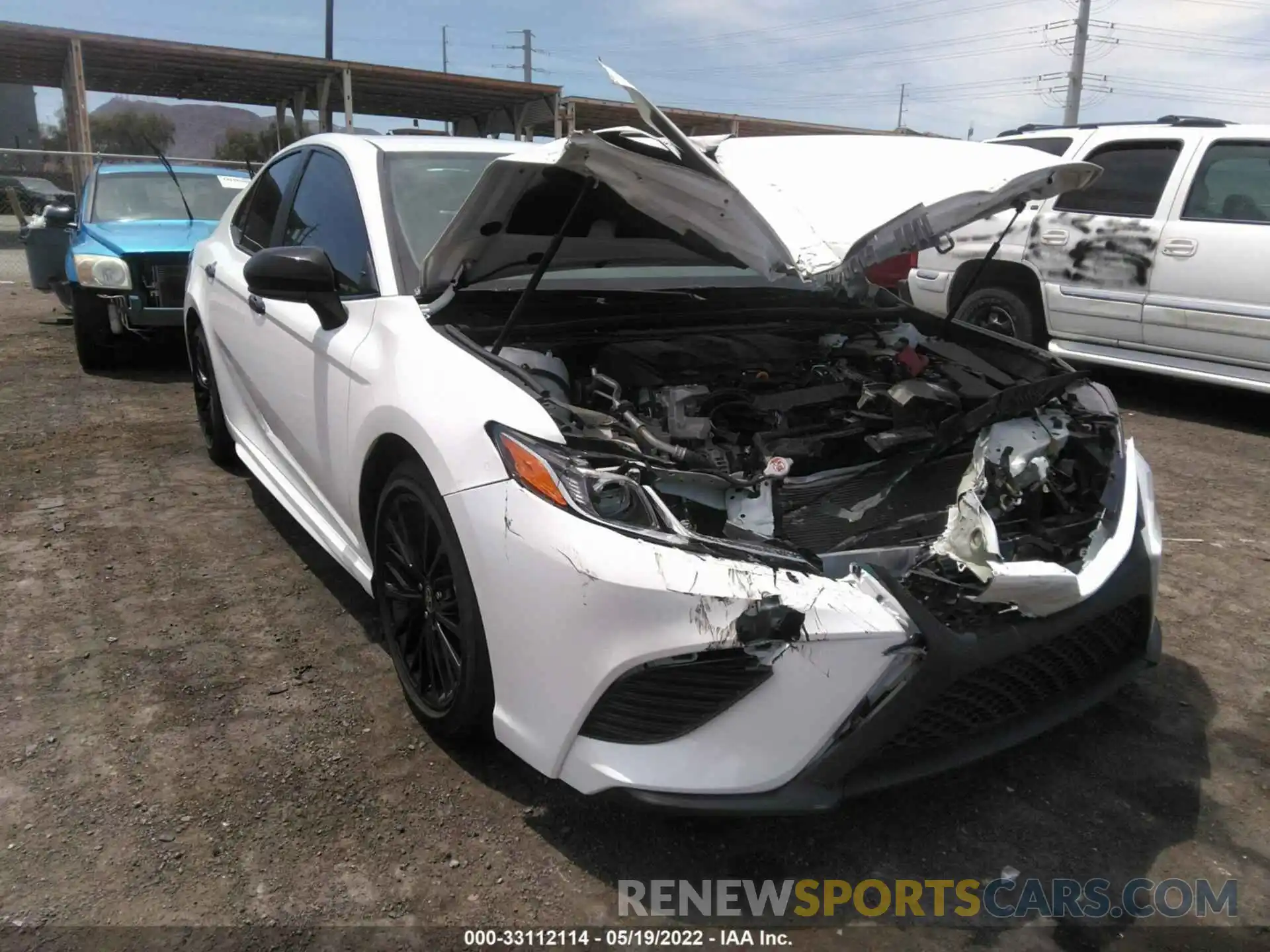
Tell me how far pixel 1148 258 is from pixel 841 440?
4.79 meters

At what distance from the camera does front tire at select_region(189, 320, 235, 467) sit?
463 centimetres

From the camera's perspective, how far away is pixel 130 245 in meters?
6.86

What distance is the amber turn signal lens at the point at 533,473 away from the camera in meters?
2.06

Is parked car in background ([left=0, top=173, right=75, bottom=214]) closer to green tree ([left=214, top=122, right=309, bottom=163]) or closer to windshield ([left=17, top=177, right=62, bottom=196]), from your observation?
windshield ([left=17, top=177, right=62, bottom=196])

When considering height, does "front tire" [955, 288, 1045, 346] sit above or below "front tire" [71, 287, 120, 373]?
above

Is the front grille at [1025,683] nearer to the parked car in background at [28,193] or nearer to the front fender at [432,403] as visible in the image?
the front fender at [432,403]

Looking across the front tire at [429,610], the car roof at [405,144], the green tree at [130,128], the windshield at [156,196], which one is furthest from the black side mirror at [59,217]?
the green tree at [130,128]

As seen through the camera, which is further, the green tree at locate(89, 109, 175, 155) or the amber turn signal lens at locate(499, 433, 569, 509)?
the green tree at locate(89, 109, 175, 155)

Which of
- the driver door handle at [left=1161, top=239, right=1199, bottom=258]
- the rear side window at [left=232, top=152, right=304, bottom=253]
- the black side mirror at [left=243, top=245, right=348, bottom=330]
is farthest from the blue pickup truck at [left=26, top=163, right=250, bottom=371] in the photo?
the driver door handle at [left=1161, top=239, right=1199, bottom=258]

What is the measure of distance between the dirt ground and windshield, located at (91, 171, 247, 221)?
4960mm

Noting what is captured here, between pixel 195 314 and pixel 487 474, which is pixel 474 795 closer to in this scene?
pixel 487 474

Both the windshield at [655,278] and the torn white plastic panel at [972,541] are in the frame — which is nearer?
the torn white plastic panel at [972,541]

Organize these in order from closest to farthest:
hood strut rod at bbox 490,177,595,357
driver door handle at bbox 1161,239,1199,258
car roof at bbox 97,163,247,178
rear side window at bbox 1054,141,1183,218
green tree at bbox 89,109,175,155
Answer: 1. hood strut rod at bbox 490,177,595,357
2. driver door handle at bbox 1161,239,1199,258
3. rear side window at bbox 1054,141,1183,218
4. car roof at bbox 97,163,247,178
5. green tree at bbox 89,109,175,155

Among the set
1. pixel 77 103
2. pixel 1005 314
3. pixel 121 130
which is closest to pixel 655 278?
pixel 1005 314
